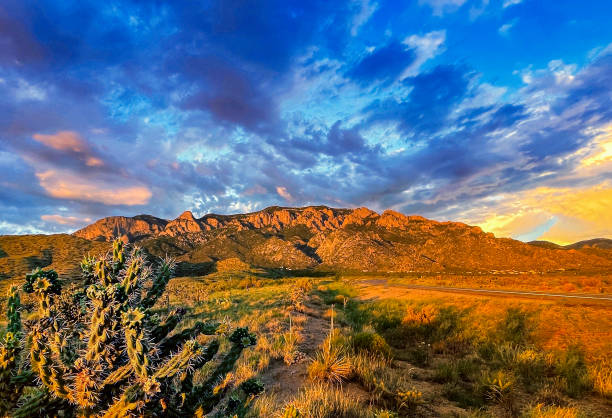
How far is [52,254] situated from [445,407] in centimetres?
7133

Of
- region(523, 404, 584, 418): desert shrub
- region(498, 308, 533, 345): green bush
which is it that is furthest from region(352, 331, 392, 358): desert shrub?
region(498, 308, 533, 345): green bush

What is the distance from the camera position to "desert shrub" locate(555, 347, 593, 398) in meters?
6.77

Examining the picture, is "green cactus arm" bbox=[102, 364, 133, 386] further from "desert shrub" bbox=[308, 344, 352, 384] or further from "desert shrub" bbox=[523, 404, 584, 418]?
"desert shrub" bbox=[523, 404, 584, 418]

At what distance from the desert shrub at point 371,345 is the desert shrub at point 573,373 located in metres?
4.43

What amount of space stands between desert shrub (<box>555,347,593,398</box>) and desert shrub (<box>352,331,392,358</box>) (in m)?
4.43

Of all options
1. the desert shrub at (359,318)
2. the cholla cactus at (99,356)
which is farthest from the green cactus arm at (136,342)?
the desert shrub at (359,318)

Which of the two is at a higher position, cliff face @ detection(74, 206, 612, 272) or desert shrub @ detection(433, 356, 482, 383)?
cliff face @ detection(74, 206, 612, 272)

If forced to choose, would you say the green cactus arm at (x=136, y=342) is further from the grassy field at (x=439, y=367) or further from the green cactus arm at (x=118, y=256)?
the grassy field at (x=439, y=367)

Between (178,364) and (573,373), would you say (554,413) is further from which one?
(178,364)

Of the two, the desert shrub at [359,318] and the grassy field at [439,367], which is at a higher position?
the grassy field at [439,367]

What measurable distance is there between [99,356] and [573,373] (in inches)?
423

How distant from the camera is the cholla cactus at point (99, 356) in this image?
1.94 meters

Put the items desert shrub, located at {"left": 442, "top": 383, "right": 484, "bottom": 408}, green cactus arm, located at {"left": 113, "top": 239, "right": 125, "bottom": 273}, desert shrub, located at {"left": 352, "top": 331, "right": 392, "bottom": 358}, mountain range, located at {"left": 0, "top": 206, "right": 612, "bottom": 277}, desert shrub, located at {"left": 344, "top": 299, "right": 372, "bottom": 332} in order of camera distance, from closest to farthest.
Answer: green cactus arm, located at {"left": 113, "top": 239, "right": 125, "bottom": 273}
desert shrub, located at {"left": 442, "top": 383, "right": 484, "bottom": 408}
desert shrub, located at {"left": 352, "top": 331, "right": 392, "bottom": 358}
desert shrub, located at {"left": 344, "top": 299, "right": 372, "bottom": 332}
mountain range, located at {"left": 0, "top": 206, "right": 612, "bottom": 277}

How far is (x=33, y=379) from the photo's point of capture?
2119 millimetres
